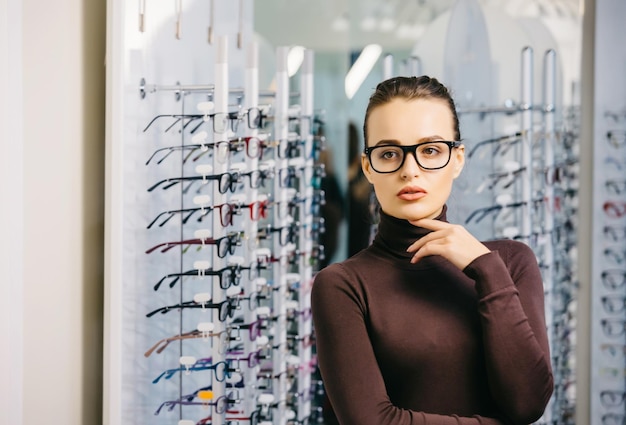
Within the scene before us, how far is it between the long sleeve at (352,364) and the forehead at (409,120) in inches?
9.7

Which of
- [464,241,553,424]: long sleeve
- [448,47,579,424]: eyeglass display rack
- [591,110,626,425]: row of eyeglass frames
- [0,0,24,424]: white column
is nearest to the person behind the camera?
[464,241,553,424]: long sleeve

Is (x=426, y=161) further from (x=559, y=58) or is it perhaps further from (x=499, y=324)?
(x=559, y=58)

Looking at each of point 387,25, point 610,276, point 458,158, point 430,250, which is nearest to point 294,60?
point 387,25

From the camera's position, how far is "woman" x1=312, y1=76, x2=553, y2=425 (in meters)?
1.26

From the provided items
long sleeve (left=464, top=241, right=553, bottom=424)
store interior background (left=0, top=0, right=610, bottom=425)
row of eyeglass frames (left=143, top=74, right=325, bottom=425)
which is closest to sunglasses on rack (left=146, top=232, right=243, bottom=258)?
row of eyeglass frames (left=143, top=74, right=325, bottom=425)

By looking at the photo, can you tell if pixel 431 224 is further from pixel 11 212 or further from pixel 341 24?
pixel 341 24

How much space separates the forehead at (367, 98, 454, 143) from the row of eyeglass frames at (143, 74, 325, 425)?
4.38 feet

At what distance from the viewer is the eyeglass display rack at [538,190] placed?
3.45m

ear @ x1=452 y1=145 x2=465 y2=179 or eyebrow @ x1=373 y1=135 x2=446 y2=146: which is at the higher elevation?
eyebrow @ x1=373 y1=135 x2=446 y2=146

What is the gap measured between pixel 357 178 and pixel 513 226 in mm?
1077

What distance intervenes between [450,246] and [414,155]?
0.51 feet

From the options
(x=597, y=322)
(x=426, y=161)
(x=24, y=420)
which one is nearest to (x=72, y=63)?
(x=24, y=420)

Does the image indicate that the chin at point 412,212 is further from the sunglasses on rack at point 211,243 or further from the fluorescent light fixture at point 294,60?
the fluorescent light fixture at point 294,60

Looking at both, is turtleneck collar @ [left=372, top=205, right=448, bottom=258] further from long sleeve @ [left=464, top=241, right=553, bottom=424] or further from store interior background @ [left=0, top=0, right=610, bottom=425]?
store interior background @ [left=0, top=0, right=610, bottom=425]
